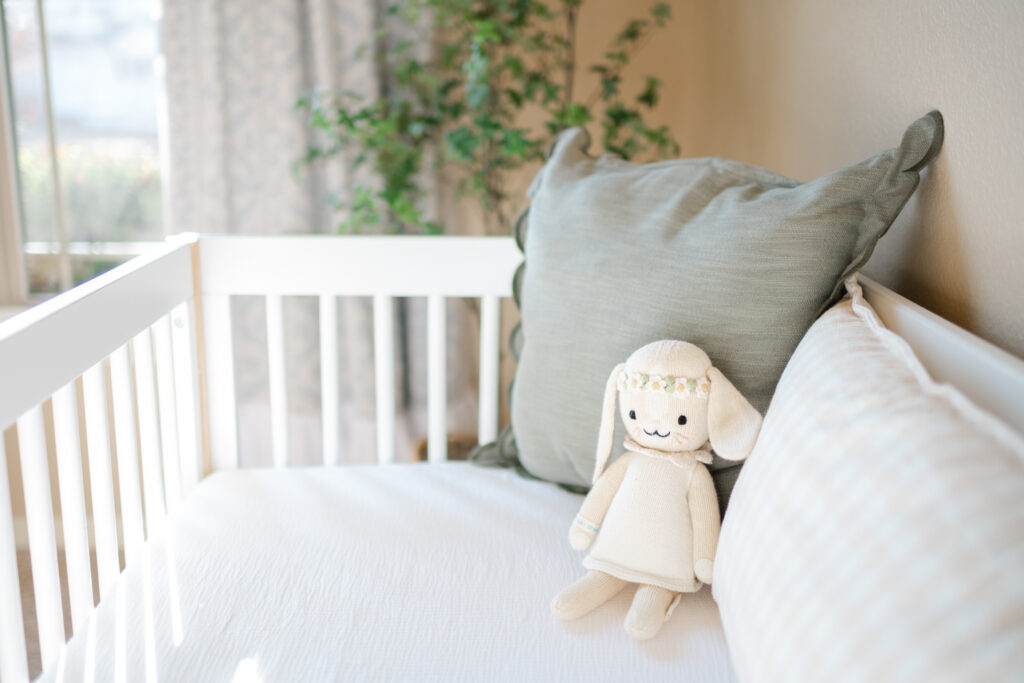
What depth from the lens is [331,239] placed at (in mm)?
1323

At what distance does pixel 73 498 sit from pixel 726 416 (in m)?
0.71

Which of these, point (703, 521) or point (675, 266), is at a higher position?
point (675, 266)

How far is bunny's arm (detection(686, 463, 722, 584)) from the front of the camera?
903 mm

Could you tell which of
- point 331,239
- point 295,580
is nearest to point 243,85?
point 331,239

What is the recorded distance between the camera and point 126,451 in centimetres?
103

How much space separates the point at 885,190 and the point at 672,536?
1.43 feet

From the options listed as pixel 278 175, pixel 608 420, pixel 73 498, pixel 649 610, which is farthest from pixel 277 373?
pixel 278 175

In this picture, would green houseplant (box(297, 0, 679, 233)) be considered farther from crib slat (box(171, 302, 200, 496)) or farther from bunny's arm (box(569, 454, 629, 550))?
bunny's arm (box(569, 454, 629, 550))

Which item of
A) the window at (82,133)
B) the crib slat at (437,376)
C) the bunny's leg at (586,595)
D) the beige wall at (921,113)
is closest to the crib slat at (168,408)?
the crib slat at (437,376)

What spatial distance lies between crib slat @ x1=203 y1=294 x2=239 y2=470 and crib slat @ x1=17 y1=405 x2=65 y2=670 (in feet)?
1.57

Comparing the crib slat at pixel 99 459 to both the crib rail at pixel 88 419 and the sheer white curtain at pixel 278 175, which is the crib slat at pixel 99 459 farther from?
the sheer white curtain at pixel 278 175

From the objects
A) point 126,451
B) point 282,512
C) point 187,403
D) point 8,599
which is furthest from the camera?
point 187,403

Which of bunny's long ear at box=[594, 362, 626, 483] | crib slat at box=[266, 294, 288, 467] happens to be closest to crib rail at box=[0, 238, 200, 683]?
crib slat at box=[266, 294, 288, 467]

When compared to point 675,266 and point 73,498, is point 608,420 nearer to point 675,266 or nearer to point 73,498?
point 675,266
